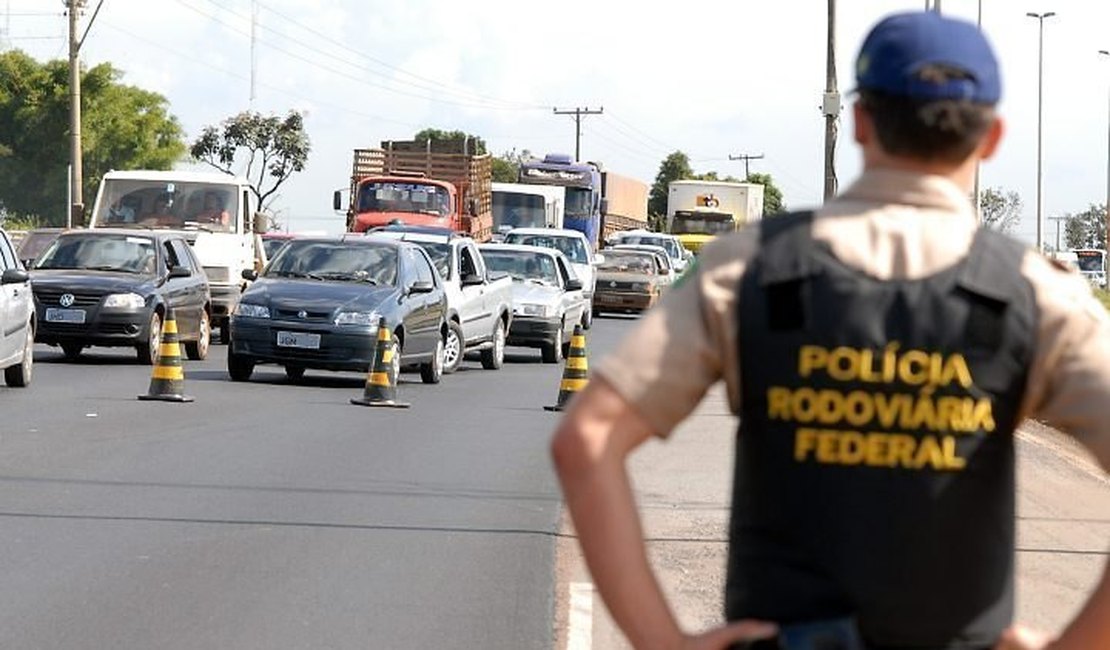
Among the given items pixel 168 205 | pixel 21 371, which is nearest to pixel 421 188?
pixel 168 205

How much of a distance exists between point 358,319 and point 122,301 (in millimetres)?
3830

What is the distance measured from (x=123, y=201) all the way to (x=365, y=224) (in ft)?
37.2

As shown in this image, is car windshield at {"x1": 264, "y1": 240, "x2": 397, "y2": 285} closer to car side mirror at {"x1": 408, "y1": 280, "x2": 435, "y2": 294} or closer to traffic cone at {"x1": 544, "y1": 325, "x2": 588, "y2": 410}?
car side mirror at {"x1": 408, "y1": 280, "x2": 435, "y2": 294}

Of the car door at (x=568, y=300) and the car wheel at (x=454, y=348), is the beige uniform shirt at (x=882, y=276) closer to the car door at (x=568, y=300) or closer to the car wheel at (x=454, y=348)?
the car wheel at (x=454, y=348)

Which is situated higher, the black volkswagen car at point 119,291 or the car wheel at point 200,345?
the black volkswagen car at point 119,291

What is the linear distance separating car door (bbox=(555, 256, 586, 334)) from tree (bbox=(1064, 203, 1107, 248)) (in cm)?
12459

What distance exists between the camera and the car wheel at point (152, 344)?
1055 inches

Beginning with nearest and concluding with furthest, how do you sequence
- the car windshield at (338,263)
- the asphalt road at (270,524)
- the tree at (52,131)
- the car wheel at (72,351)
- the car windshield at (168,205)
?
the asphalt road at (270,524), the car windshield at (338,263), the car wheel at (72,351), the car windshield at (168,205), the tree at (52,131)

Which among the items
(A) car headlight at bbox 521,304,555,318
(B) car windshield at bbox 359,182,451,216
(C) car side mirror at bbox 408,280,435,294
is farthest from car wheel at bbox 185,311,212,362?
(B) car windshield at bbox 359,182,451,216

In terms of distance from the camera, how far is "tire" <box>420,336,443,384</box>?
25.7 metres

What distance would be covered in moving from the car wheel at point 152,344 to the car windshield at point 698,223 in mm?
47087

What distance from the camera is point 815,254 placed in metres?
3.21

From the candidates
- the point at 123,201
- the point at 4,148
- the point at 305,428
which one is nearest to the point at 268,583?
the point at 305,428

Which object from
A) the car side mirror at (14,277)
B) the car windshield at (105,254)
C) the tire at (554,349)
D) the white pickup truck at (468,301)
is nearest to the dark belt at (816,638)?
the car side mirror at (14,277)
